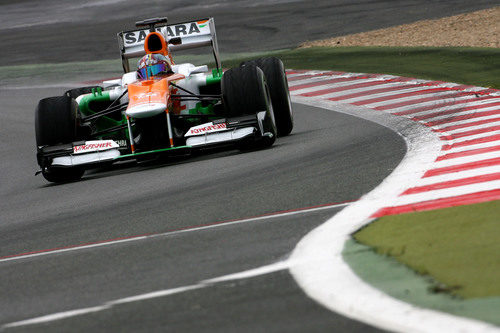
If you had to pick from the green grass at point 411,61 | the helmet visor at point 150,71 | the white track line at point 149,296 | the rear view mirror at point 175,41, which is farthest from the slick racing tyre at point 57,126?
the green grass at point 411,61

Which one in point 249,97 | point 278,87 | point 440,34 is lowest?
point 440,34

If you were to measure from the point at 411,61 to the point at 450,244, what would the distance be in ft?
51.0

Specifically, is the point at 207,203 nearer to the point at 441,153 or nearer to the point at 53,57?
the point at 441,153

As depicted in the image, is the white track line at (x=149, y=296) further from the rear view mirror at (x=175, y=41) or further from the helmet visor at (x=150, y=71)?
the rear view mirror at (x=175, y=41)

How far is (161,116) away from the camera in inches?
460

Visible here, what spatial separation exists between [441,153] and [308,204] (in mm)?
2343

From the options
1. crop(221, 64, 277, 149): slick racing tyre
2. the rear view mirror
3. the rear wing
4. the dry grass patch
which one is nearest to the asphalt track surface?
crop(221, 64, 277, 149): slick racing tyre

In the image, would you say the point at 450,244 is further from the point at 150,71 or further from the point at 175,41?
the point at 175,41

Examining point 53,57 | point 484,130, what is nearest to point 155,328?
point 484,130

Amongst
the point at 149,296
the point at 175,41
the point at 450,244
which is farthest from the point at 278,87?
the point at 149,296

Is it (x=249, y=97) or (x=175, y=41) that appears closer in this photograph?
(x=249, y=97)

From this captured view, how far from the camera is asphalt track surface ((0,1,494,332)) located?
485cm

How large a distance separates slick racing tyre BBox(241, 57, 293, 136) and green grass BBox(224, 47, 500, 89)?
13.3ft

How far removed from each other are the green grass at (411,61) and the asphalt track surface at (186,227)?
3.20 metres
